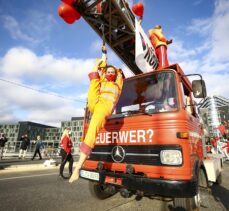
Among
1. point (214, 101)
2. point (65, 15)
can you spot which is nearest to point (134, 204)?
point (65, 15)

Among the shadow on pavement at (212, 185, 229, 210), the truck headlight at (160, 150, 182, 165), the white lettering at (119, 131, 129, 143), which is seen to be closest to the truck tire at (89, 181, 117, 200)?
the white lettering at (119, 131, 129, 143)

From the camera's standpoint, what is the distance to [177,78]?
301 centimetres

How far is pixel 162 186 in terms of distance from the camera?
2.32 meters

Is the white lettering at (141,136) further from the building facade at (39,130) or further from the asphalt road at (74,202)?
the building facade at (39,130)

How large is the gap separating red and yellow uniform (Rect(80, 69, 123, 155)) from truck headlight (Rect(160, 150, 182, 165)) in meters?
0.97

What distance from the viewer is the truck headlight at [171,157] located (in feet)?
8.09

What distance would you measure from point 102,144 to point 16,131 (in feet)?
400

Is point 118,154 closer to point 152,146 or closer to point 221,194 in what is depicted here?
point 152,146

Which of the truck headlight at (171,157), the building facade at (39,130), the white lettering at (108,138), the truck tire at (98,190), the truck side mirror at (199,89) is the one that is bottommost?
the truck tire at (98,190)

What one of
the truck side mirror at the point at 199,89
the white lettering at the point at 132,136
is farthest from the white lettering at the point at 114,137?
the truck side mirror at the point at 199,89

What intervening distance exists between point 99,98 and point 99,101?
55 millimetres

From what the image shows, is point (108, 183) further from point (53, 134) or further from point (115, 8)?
point (53, 134)

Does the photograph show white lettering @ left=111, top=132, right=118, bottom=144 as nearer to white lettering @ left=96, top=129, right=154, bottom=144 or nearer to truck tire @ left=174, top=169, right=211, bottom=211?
white lettering @ left=96, top=129, right=154, bottom=144

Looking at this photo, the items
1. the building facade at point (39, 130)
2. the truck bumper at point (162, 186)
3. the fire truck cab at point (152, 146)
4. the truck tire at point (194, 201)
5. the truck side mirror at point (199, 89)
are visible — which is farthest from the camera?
the building facade at point (39, 130)
